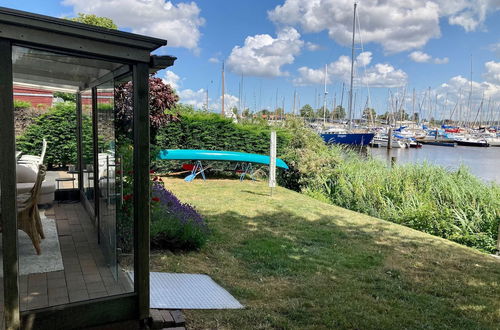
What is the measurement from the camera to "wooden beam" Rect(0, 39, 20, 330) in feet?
8.07

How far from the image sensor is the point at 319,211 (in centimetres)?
898

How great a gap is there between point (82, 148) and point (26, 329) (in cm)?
434

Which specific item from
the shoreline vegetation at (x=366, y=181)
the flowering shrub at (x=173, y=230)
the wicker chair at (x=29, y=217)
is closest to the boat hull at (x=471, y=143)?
the shoreline vegetation at (x=366, y=181)

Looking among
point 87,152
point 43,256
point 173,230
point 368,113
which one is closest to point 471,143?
point 368,113

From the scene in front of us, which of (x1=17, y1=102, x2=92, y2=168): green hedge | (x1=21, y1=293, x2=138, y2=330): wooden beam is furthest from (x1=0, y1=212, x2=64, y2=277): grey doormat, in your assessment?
(x1=17, y1=102, x2=92, y2=168): green hedge

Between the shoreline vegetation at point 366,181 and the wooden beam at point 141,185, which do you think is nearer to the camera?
the wooden beam at point 141,185

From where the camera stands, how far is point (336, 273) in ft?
16.9

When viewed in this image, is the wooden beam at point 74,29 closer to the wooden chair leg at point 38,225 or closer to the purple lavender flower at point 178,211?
the wooden chair leg at point 38,225

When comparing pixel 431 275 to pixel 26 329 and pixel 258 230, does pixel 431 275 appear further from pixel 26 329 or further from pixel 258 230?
pixel 26 329

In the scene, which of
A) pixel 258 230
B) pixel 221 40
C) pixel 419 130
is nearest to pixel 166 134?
pixel 258 230

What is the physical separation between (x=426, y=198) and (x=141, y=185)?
7931 mm

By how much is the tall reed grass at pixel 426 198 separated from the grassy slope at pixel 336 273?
1065 mm

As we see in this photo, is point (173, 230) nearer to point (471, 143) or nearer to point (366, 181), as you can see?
point (366, 181)

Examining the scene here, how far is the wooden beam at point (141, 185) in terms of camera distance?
117 inches
